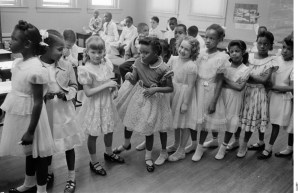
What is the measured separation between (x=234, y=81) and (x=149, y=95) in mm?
838

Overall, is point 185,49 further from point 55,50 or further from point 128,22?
point 128,22

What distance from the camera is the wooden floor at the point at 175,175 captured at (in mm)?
2348

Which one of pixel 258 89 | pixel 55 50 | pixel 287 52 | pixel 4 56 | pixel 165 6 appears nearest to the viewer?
pixel 55 50

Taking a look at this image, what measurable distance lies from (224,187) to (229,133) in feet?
2.06

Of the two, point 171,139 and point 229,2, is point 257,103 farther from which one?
point 229,2

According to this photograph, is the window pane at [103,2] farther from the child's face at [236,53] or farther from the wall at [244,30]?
the child's face at [236,53]

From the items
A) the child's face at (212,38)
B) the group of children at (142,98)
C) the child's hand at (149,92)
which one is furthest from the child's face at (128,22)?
the child's hand at (149,92)

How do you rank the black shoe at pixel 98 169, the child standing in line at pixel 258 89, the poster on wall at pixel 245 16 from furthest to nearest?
the poster on wall at pixel 245 16 < the child standing in line at pixel 258 89 < the black shoe at pixel 98 169

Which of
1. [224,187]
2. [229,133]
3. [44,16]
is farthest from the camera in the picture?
[44,16]

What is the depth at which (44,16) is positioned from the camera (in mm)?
7477

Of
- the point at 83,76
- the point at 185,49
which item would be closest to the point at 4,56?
the point at 83,76

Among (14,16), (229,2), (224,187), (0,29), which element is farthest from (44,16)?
(224,187)

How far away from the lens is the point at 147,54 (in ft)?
7.87

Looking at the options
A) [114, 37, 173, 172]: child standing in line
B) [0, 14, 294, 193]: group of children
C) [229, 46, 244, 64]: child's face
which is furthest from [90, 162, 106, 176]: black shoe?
[229, 46, 244, 64]: child's face
